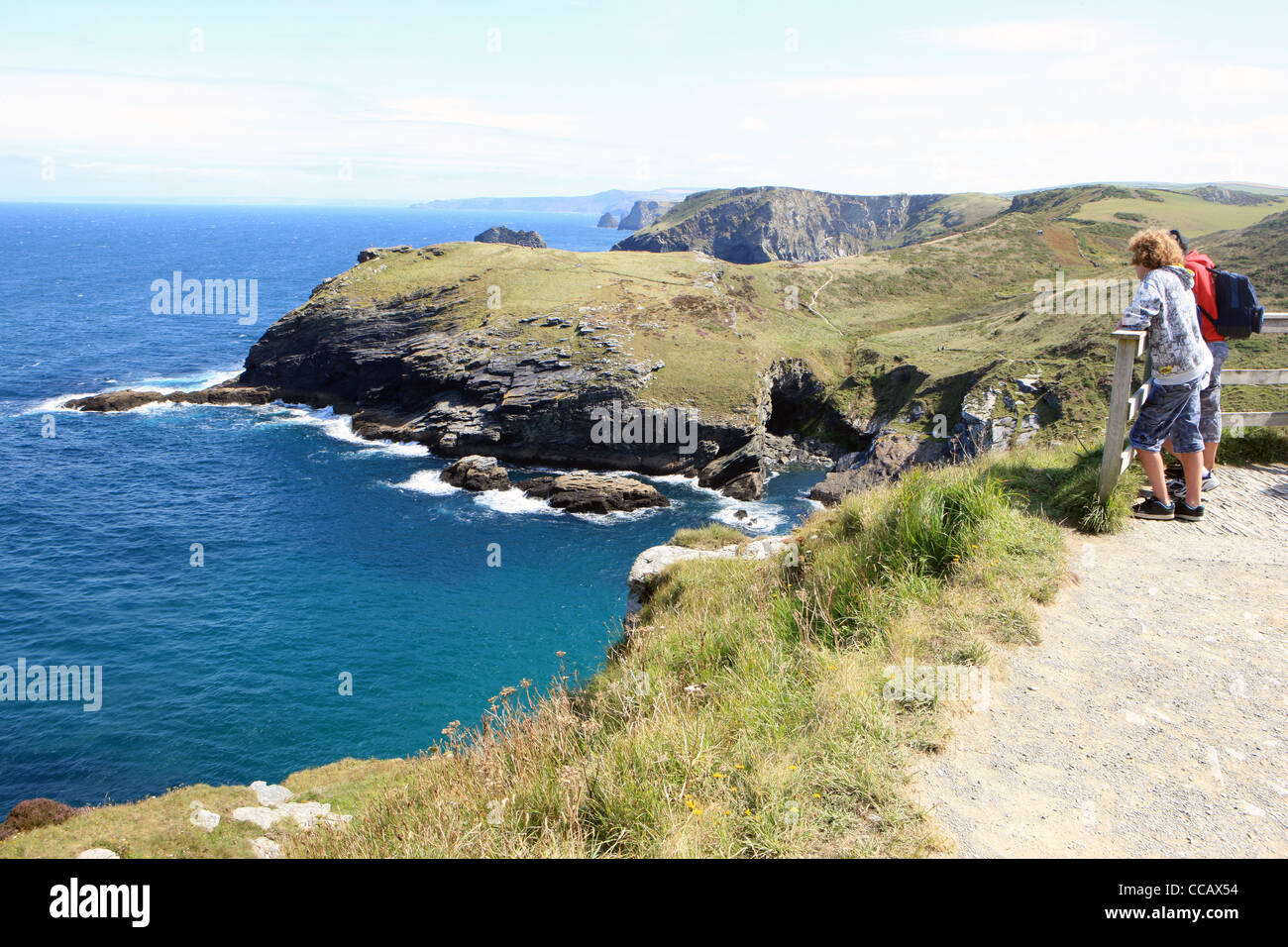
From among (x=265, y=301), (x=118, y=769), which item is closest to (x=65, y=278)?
(x=265, y=301)

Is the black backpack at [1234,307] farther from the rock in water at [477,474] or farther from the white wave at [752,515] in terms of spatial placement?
the rock in water at [477,474]

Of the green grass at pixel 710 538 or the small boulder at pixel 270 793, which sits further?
the small boulder at pixel 270 793

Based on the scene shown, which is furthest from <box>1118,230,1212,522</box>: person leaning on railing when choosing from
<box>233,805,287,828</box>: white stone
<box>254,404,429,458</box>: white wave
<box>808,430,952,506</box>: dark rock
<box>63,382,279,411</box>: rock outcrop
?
<box>63,382,279,411</box>: rock outcrop

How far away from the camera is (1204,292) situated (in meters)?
9.74

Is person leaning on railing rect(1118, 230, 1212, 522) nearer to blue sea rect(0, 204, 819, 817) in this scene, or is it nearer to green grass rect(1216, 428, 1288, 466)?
green grass rect(1216, 428, 1288, 466)

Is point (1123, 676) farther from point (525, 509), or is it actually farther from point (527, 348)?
point (527, 348)

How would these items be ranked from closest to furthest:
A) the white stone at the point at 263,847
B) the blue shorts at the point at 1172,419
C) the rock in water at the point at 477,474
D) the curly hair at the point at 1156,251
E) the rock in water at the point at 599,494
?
1. the curly hair at the point at 1156,251
2. the blue shorts at the point at 1172,419
3. the white stone at the point at 263,847
4. the rock in water at the point at 599,494
5. the rock in water at the point at 477,474

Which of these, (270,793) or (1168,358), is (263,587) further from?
(1168,358)

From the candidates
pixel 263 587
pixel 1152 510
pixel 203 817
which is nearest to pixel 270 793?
pixel 203 817

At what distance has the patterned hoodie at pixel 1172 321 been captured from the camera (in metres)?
8.86

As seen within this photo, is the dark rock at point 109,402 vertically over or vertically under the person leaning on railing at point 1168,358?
under

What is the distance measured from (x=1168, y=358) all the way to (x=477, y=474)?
52.4 metres

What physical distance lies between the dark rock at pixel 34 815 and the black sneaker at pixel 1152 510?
30.0 m

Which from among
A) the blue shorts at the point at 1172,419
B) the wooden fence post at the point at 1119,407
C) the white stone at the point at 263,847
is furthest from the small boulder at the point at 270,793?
the blue shorts at the point at 1172,419
